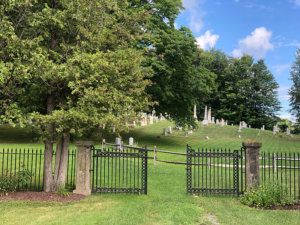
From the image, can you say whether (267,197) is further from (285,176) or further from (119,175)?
(119,175)

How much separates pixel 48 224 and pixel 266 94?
193ft

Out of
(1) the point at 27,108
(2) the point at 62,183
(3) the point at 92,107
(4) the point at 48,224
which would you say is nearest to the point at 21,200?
(2) the point at 62,183

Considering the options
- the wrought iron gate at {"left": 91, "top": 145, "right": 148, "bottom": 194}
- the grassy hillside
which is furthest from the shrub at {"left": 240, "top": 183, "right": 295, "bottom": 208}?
the grassy hillside

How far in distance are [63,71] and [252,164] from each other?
22.6 feet

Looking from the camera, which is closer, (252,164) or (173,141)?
(252,164)

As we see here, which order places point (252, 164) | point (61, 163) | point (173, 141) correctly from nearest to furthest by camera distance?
point (252, 164), point (61, 163), point (173, 141)

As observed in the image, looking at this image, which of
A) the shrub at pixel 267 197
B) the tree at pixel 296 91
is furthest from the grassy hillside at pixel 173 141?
Result: the shrub at pixel 267 197

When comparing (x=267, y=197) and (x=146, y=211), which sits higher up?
(x=267, y=197)

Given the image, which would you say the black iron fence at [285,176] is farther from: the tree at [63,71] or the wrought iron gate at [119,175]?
the tree at [63,71]

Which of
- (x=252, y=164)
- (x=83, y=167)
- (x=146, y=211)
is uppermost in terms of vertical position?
(x=252, y=164)

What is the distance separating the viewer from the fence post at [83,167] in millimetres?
8711

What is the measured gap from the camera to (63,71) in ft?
26.3

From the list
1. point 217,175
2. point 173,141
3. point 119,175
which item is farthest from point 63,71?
point 173,141

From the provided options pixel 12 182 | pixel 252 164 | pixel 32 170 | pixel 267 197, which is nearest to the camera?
pixel 267 197
